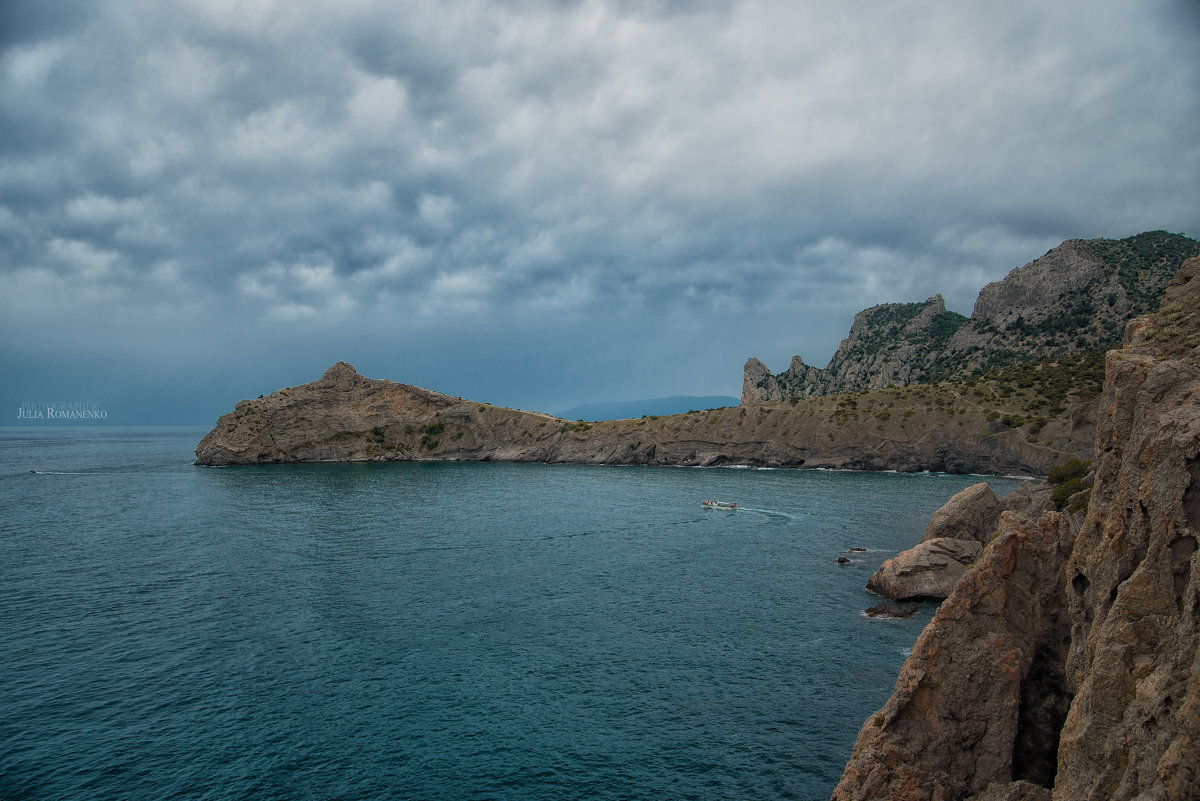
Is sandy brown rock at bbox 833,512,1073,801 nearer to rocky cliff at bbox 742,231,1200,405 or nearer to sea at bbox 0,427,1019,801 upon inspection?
sea at bbox 0,427,1019,801

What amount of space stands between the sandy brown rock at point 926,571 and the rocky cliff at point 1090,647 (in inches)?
1122

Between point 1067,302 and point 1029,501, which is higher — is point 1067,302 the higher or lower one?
the higher one

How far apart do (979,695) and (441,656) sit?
3190 centimetres

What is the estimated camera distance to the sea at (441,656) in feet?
93.6

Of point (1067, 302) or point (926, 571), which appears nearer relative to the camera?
point (926, 571)

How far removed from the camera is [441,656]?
135 feet

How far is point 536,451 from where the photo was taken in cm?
18325

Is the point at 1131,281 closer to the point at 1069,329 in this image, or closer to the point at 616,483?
the point at 1069,329

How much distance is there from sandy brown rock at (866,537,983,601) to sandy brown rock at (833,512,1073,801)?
29.5 metres

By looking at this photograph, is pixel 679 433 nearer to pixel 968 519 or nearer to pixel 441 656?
pixel 968 519

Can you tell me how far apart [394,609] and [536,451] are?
133 m

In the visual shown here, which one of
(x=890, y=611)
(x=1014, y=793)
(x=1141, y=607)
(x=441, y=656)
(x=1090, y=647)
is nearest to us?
(x=1141, y=607)

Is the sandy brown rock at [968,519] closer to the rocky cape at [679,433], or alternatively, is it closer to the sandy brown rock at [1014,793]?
the sandy brown rock at [1014,793]

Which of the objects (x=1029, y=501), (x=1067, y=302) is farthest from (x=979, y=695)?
(x=1067, y=302)
